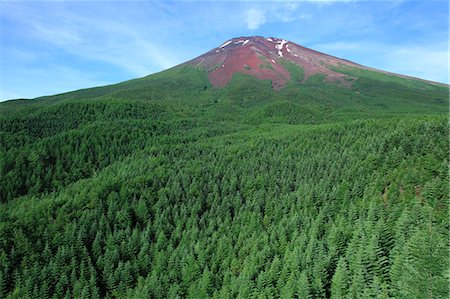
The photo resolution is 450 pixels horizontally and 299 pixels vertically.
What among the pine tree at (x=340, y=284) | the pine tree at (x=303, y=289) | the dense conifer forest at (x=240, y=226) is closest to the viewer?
the pine tree at (x=340, y=284)

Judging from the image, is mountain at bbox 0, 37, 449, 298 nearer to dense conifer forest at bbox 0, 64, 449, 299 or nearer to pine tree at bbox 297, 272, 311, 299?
pine tree at bbox 297, 272, 311, 299

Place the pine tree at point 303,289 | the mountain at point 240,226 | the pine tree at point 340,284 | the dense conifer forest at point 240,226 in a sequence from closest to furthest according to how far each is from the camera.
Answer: the pine tree at point 340,284, the pine tree at point 303,289, the dense conifer forest at point 240,226, the mountain at point 240,226

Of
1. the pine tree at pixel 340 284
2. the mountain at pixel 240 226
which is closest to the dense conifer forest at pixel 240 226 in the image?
the pine tree at pixel 340 284

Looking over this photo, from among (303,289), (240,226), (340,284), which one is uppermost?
(340,284)

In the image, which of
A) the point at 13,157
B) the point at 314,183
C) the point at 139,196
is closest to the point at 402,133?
the point at 314,183

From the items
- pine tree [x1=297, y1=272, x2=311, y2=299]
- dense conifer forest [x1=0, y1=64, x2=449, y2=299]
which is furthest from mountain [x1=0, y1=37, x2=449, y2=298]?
dense conifer forest [x1=0, y1=64, x2=449, y2=299]

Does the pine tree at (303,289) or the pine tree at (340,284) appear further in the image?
the pine tree at (303,289)

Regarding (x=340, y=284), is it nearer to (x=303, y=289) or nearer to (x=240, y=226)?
(x=303, y=289)

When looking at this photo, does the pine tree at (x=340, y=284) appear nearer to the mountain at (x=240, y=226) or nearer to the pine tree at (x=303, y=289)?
the mountain at (x=240, y=226)

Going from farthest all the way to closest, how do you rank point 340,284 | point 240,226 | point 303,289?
1. point 240,226
2. point 303,289
3. point 340,284

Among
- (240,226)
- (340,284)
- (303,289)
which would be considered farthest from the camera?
(240,226)

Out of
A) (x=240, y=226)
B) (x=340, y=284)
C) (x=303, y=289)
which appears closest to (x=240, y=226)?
(x=240, y=226)

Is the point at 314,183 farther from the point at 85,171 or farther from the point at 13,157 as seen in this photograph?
the point at 13,157
